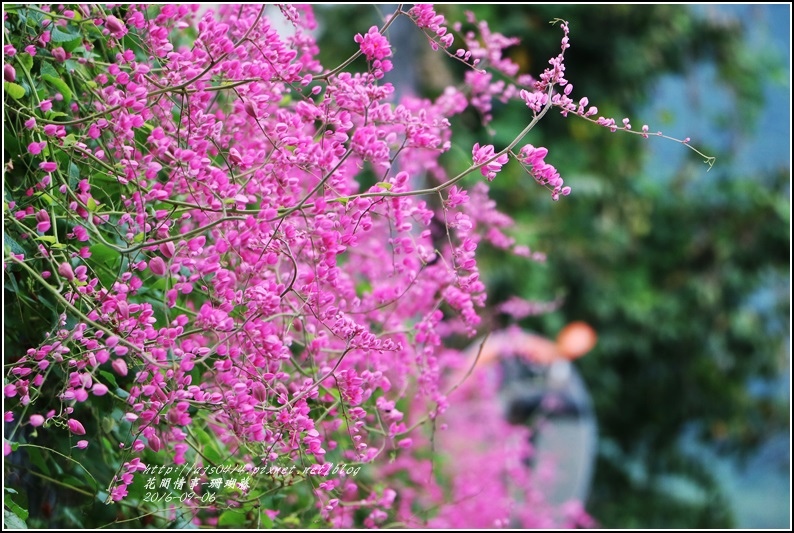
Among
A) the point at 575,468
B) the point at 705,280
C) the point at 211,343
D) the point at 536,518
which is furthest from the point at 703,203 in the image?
the point at 211,343

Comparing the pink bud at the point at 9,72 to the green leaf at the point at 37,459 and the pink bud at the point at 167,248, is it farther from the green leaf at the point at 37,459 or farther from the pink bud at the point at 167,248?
the green leaf at the point at 37,459

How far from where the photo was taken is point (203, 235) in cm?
106

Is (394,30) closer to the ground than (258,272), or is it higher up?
higher up

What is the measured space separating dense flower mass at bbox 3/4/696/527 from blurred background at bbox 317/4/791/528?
356 centimetres

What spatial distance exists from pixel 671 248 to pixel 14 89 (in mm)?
4827

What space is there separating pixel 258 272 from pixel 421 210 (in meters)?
0.20

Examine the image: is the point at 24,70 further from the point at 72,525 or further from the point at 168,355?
the point at 72,525

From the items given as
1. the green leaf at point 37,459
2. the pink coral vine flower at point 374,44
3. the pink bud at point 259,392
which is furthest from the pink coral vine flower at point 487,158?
the green leaf at point 37,459

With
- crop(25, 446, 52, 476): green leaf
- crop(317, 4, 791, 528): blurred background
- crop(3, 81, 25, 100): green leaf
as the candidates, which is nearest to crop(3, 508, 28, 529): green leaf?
crop(25, 446, 52, 476): green leaf

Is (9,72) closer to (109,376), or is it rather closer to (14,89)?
(14,89)

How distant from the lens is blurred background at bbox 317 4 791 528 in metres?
4.91

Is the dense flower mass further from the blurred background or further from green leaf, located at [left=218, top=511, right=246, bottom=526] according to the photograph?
the blurred background

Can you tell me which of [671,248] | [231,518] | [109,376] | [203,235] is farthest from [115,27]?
[671,248]

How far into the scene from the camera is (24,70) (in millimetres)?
1032
